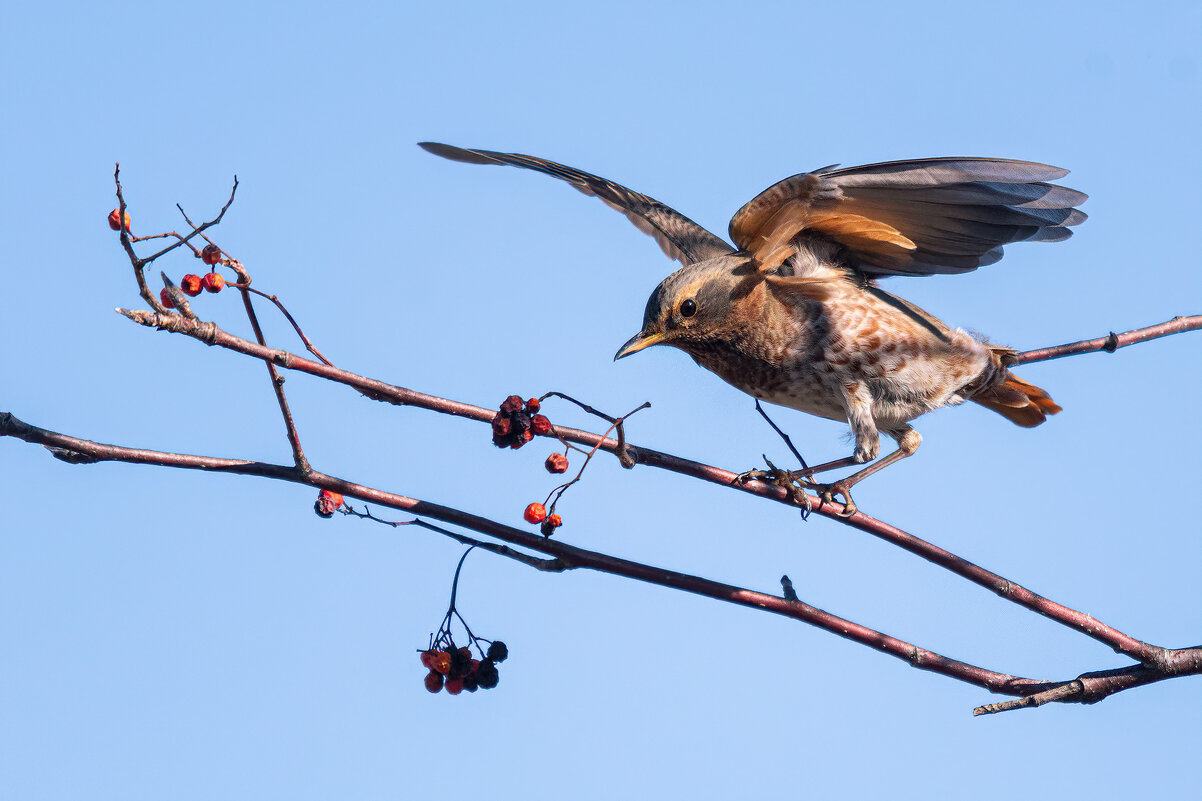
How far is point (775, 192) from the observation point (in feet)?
17.9

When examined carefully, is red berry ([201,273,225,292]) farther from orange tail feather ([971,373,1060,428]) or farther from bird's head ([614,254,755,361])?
orange tail feather ([971,373,1060,428])

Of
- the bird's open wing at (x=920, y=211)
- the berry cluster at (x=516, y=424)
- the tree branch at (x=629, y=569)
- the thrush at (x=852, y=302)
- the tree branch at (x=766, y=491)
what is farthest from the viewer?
the thrush at (x=852, y=302)

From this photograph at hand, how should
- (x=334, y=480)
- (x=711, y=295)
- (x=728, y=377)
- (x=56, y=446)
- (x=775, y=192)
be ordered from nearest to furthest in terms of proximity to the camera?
(x=56, y=446) < (x=334, y=480) < (x=775, y=192) < (x=711, y=295) < (x=728, y=377)

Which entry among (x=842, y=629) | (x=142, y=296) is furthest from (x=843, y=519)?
(x=142, y=296)

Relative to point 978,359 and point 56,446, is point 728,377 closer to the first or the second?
point 978,359

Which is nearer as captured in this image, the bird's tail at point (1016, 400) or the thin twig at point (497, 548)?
the thin twig at point (497, 548)

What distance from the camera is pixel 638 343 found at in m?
5.85

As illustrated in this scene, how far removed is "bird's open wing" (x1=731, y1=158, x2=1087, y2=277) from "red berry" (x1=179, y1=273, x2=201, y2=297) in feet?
9.38

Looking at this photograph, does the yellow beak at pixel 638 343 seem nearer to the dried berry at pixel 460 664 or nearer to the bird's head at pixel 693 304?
the bird's head at pixel 693 304

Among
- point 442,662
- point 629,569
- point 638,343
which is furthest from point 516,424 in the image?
point 638,343

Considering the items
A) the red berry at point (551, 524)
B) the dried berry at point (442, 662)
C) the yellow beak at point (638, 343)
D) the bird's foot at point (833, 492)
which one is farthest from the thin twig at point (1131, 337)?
the dried berry at point (442, 662)

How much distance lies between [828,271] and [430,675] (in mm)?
3323

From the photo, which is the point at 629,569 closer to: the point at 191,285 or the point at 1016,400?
the point at 191,285

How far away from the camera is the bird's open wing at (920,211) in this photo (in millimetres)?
5105
